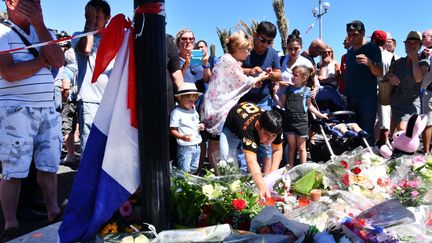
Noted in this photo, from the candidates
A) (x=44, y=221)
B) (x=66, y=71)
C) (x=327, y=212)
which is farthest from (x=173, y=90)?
(x=66, y=71)

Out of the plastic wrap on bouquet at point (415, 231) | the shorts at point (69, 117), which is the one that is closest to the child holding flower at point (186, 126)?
the plastic wrap on bouquet at point (415, 231)

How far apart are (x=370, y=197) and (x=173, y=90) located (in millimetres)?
2079

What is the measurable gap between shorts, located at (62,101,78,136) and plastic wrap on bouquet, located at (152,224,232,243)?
4.43 meters

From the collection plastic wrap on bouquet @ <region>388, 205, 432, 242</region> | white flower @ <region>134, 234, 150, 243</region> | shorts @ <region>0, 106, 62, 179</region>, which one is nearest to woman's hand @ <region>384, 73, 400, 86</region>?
plastic wrap on bouquet @ <region>388, 205, 432, 242</region>

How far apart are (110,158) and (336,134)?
12.8ft

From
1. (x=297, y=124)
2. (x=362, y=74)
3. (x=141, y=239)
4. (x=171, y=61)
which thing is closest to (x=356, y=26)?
(x=362, y=74)

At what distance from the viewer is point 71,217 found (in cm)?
213

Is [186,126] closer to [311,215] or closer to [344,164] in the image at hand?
[344,164]

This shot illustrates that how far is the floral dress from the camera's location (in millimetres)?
4230

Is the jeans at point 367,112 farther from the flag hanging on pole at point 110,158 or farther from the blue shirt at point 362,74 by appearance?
the flag hanging on pole at point 110,158

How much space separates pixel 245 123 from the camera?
11.9ft

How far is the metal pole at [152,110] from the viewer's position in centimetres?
199

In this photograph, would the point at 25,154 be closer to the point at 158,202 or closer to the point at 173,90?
the point at 158,202

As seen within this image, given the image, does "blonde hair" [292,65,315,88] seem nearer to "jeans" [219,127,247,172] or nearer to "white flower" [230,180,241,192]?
"jeans" [219,127,247,172]
